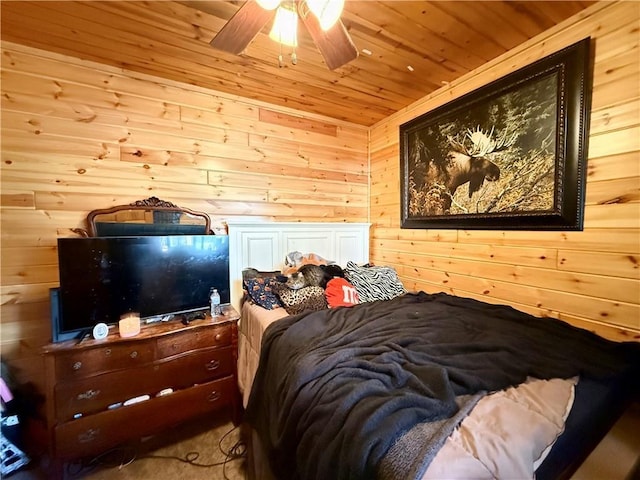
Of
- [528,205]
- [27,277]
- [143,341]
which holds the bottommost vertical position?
[143,341]

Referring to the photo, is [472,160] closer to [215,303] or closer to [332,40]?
[332,40]

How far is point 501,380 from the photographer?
981 mm

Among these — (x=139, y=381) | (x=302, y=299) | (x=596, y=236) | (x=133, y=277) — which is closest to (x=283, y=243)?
(x=302, y=299)

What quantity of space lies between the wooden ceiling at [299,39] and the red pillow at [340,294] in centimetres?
164

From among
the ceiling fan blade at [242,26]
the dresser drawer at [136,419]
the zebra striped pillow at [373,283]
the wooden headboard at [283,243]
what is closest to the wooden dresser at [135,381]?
the dresser drawer at [136,419]

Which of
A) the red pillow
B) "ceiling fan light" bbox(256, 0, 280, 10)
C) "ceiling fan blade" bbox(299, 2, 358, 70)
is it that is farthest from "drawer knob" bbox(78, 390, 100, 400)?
"ceiling fan blade" bbox(299, 2, 358, 70)

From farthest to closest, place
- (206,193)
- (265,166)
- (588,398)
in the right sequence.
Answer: (265,166) < (206,193) < (588,398)

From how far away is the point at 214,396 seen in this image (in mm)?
1743

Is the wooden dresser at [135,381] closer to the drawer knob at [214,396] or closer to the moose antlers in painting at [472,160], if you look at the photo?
the drawer knob at [214,396]

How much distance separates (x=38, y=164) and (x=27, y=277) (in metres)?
0.75

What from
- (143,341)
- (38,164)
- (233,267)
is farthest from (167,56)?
(143,341)

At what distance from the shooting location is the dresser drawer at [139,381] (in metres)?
1.39

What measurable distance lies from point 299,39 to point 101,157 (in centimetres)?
162

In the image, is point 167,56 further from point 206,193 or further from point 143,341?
point 143,341
